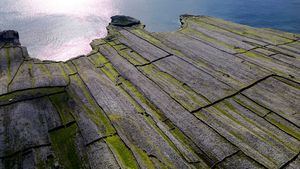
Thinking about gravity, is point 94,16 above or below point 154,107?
below

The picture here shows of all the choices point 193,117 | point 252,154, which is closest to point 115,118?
point 193,117

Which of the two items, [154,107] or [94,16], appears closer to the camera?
[154,107]

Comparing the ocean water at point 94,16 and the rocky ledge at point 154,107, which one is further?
the ocean water at point 94,16

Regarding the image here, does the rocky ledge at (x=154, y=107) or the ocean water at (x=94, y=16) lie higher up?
the rocky ledge at (x=154, y=107)

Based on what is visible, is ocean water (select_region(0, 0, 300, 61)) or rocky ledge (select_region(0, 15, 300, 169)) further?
ocean water (select_region(0, 0, 300, 61))

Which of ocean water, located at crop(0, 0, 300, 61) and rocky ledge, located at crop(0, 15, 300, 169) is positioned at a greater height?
rocky ledge, located at crop(0, 15, 300, 169)
